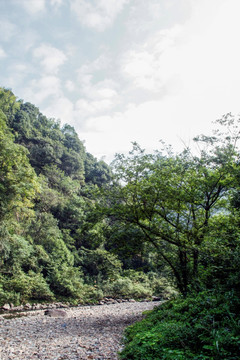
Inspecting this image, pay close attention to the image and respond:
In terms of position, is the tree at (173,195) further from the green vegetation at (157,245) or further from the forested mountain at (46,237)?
the forested mountain at (46,237)

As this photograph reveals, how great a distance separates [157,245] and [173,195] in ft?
8.50

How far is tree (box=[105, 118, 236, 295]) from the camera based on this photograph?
8.37 meters

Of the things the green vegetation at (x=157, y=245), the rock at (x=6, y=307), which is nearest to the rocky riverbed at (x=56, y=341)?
the green vegetation at (x=157, y=245)

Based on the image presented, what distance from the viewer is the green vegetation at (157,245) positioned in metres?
3.75

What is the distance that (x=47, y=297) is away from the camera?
52.8 ft

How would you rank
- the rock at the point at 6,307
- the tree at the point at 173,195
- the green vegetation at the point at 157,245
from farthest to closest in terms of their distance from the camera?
the rock at the point at 6,307 → the tree at the point at 173,195 → the green vegetation at the point at 157,245

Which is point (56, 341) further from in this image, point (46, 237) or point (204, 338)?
point (46, 237)

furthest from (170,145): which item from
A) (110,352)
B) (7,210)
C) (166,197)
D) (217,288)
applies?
(7,210)

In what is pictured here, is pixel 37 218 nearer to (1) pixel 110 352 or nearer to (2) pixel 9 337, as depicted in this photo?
(2) pixel 9 337

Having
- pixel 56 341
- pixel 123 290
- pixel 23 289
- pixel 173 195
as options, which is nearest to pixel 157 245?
pixel 173 195

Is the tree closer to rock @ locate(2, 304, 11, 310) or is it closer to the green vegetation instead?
the green vegetation

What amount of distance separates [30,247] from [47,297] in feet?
14.9

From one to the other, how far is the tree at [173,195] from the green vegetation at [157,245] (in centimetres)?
5

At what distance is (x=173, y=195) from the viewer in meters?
8.52
